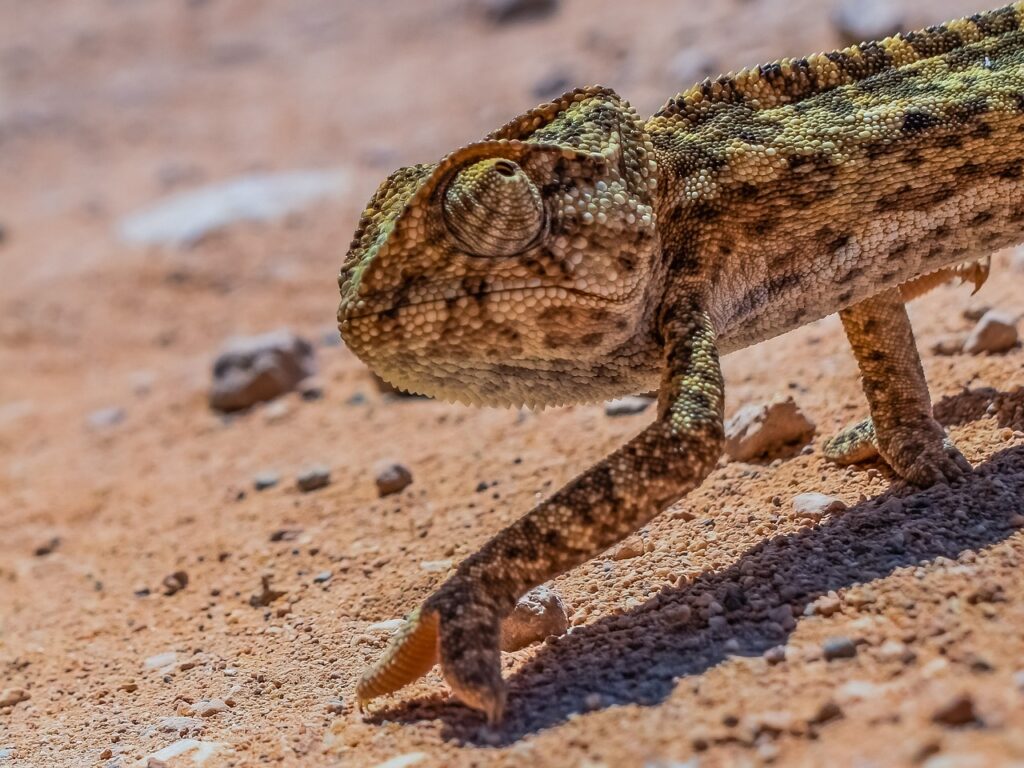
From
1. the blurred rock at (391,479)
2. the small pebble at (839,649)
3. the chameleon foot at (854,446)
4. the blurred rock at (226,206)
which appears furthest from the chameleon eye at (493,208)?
the blurred rock at (226,206)

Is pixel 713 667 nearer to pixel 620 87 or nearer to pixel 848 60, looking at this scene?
pixel 848 60

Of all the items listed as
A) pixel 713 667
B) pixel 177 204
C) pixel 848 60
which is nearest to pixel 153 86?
pixel 177 204

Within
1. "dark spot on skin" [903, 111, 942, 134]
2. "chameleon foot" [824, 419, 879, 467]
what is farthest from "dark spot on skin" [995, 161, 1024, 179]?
"chameleon foot" [824, 419, 879, 467]

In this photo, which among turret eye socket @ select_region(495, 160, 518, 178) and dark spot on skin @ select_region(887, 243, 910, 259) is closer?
turret eye socket @ select_region(495, 160, 518, 178)

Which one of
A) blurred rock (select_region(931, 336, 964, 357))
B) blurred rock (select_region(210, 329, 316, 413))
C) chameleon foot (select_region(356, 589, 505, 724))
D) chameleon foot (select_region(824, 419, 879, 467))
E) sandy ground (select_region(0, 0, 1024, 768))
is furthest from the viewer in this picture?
blurred rock (select_region(210, 329, 316, 413))

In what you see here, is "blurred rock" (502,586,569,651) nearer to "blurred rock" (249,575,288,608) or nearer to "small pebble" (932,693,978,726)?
"small pebble" (932,693,978,726)
